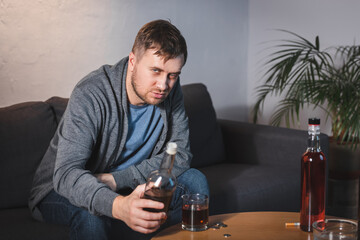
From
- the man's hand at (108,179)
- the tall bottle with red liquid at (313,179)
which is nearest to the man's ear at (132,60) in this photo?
the man's hand at (108,179)

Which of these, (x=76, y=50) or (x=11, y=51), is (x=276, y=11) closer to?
(x=76, y=50)

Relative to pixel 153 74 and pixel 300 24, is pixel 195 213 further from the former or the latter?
pixel 300 24

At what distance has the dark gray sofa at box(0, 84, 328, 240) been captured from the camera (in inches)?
78.2

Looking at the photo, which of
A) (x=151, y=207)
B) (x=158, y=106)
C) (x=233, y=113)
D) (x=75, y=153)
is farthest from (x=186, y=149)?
(x=233, y=113)

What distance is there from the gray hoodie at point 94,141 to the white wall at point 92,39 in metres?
0.85

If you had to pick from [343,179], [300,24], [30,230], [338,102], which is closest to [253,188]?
[338,102]

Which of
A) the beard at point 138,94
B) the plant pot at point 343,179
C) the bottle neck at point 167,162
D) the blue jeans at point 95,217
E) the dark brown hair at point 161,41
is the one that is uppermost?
the dark brown hair at point 161,41

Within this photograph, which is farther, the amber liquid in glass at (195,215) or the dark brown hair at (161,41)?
the dark brown hair at (161,41)

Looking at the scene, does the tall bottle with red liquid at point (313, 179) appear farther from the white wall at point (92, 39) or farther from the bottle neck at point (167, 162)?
the white wall at point (92, 39)

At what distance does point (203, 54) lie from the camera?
136 inches

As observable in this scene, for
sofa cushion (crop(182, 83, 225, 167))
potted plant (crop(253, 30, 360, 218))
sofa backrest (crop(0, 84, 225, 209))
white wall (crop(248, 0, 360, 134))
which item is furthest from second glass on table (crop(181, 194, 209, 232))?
white wall (crop(248, 0, 360, 134))

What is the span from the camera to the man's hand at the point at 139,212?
1.25 metres

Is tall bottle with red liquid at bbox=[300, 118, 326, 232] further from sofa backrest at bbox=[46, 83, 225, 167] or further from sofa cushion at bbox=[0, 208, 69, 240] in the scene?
sofa backrest at bbox=[46, 83, 225, 167]

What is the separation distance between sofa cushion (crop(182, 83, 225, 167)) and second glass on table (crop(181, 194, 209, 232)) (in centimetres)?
122
